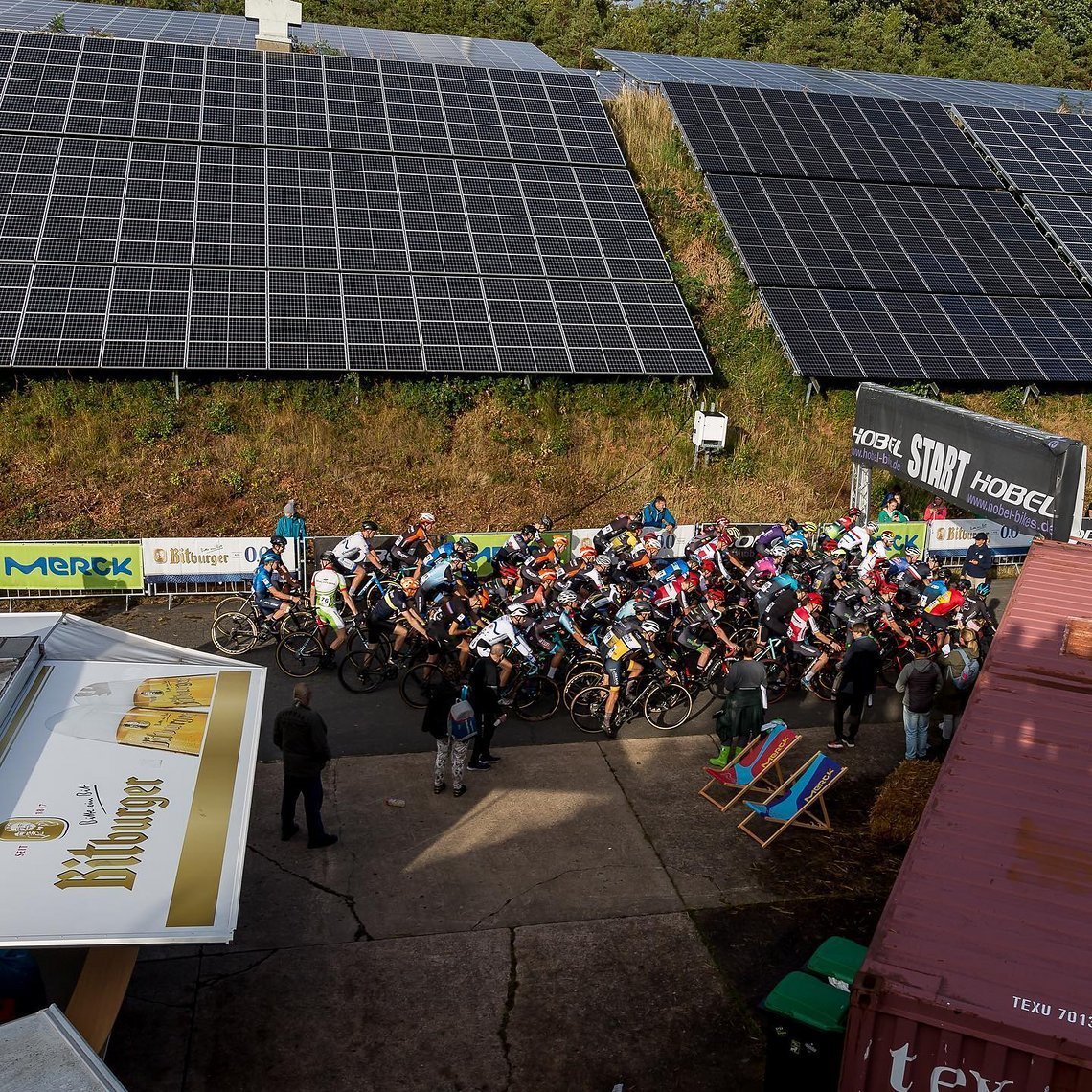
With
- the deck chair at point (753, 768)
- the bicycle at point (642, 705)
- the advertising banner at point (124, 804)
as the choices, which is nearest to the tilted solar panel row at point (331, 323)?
the bicycle at point (642, 705)

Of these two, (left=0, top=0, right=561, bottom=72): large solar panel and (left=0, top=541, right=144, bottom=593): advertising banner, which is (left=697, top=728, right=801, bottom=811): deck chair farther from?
(left=0, top=0, right=561, bottom=72): large solar panel

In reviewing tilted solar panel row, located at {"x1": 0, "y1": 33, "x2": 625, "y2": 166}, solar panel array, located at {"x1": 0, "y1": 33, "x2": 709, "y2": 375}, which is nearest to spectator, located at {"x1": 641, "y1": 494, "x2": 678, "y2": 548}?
solar panel array, located at {"x1": 0, "y1": 33, "x2": 709, "y2": 375}

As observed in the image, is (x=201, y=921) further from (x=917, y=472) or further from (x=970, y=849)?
(x=917, y=472)

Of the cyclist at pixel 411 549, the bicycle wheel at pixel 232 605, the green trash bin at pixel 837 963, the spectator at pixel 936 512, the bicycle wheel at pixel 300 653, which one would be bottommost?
the bicycle wheel at pixel 232 605

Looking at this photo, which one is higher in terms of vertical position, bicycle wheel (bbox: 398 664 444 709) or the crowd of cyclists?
the crowd of cyclists

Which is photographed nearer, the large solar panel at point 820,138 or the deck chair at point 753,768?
Result: the deck chair at point 753,768

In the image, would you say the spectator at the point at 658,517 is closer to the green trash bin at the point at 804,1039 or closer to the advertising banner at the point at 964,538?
the advertising banner at the point at 964,538

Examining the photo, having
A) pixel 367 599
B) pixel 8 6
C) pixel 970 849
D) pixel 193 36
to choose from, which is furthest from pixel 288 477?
pixel 8 6

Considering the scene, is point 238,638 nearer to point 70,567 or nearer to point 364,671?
point 364,671
